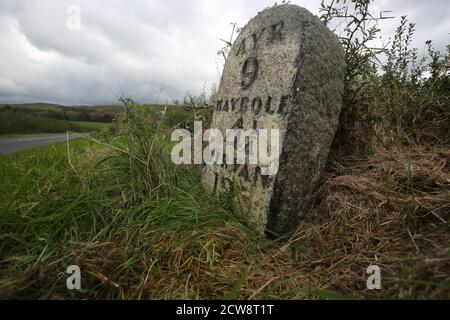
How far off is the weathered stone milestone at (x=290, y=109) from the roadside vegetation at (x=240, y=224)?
0.15 metres

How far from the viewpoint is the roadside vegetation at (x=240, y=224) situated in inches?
64.1

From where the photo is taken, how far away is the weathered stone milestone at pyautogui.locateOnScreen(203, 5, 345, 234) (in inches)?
85.9

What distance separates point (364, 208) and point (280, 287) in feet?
2.73

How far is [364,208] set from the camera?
2.12 meters

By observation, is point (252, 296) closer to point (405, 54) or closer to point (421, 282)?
point (421, 282)

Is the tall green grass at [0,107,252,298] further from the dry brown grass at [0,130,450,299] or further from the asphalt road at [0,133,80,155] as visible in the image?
the asphalt road at [0,133,80,155]

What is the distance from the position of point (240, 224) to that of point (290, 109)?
0.83 metres

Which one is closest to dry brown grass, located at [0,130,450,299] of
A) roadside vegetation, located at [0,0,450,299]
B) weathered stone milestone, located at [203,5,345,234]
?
roadside vegetation, located at [0,0,450,299]

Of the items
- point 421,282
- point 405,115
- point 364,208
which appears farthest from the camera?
point 405,115

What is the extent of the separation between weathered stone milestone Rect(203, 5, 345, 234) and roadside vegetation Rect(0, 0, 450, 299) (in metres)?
0.15

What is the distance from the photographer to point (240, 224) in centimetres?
220

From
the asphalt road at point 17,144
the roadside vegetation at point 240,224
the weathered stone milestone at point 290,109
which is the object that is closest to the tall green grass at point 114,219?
the roadside vegetation at point 240,224

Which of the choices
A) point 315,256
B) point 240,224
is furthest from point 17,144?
point 315,256

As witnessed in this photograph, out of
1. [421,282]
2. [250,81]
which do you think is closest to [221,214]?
[250,81]
